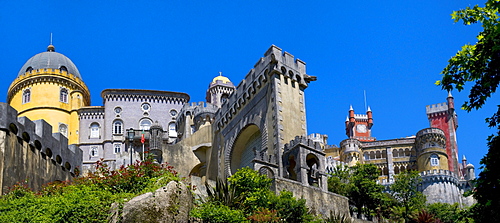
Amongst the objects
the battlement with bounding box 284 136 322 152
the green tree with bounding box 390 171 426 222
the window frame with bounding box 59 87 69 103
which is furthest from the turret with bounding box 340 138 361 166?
the battlement with bounding box 284 136 322 152

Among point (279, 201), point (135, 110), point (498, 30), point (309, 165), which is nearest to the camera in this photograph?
point (498, 30)

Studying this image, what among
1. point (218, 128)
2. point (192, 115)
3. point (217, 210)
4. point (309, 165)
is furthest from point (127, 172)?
point (192, 115)

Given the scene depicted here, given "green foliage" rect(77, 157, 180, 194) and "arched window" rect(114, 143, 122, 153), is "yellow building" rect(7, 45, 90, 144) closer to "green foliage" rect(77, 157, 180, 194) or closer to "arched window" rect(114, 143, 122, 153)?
"arched window" rect(114, 143, 122, 153)

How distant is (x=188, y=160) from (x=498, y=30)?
1356 inches

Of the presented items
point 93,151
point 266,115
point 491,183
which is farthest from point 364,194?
point 93,151

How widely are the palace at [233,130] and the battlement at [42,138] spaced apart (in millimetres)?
191

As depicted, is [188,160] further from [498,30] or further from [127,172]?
[498,30]

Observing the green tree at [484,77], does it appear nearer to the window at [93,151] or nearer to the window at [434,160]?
the window at [93,151]

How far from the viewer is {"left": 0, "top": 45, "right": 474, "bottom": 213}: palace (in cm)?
3419

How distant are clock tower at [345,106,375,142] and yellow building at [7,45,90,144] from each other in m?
52.8

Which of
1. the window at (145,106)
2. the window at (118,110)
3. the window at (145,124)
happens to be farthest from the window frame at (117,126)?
the window at (145,106)

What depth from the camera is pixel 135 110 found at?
242 feet

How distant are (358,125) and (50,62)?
58193 millimetres

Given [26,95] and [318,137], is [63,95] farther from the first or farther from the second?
[318,137]
